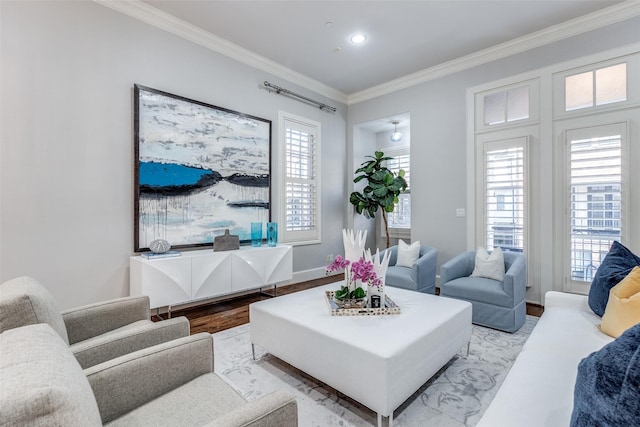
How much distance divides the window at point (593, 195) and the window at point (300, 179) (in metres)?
3.26

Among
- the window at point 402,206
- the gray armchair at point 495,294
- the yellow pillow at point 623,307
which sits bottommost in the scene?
the gray armchair at point 495,294

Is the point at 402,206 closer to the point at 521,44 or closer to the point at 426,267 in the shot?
the point at 426,267

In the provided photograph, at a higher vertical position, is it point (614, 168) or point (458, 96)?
point (458, 96)

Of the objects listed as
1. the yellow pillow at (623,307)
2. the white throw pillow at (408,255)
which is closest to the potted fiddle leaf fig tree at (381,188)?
the white throw pillow at (408,255)

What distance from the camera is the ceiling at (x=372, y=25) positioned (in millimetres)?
3113

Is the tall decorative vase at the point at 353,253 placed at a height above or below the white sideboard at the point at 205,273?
above

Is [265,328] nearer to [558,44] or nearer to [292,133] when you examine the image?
[292,133]

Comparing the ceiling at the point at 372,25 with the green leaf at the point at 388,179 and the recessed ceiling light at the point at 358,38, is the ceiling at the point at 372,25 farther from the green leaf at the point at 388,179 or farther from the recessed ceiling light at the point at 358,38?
the green leaf at the point at 388,179

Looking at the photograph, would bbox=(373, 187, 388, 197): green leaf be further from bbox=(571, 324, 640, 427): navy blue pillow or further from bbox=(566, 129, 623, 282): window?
bbox=(571, 324, 640, 427): navy blue pillow

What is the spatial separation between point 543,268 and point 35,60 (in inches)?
214

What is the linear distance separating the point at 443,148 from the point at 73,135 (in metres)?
4.30

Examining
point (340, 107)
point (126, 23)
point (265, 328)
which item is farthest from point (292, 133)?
point (265, 328)

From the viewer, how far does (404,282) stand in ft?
11.9

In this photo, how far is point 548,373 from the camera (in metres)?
1.35
